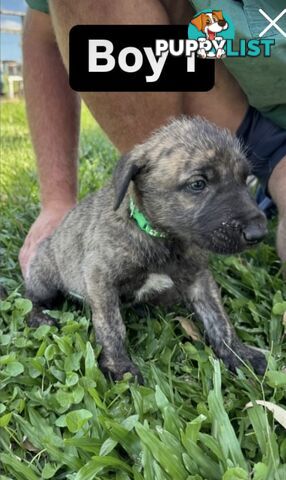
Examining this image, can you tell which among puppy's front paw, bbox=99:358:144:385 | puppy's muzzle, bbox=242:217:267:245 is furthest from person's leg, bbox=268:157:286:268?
puppy's front paw, bbox=99:358:144:385

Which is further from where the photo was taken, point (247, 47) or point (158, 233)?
point (247, 47)

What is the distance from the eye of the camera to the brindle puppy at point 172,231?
2.44m

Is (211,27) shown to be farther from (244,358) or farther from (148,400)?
(148,400)

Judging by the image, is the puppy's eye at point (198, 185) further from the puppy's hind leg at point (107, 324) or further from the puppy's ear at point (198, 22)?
the puppy's ear at point (198, 22)

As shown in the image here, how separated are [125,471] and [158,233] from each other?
3.54 feet

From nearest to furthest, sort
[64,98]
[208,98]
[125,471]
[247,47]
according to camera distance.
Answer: [125,471]
[247,47]
[208,98]
[64,98]

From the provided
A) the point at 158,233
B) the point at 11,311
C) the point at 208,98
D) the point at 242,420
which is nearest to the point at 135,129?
the point at 208,98

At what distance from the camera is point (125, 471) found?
1.94m

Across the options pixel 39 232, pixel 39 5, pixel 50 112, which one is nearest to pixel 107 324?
pixel 39 232

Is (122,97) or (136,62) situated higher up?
(136,62)

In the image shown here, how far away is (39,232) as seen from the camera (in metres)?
3.67

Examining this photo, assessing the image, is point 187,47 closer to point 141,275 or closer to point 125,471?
point 141,275

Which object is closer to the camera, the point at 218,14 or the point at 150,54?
the point at 218,14

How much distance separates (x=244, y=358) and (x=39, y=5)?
257 cm
